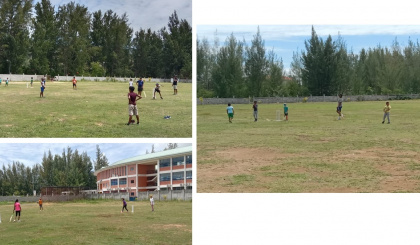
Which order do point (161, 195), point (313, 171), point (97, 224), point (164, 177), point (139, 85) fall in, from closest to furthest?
point (164, 177) < point (161, 195) < point (97, 224) < point (139, 85) < point (313, 171)

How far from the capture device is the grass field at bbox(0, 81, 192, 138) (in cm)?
814

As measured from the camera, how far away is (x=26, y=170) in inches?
278

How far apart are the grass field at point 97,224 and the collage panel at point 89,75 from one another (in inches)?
52.4

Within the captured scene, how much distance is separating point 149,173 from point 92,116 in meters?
2.84

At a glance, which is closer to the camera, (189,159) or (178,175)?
(189,159)

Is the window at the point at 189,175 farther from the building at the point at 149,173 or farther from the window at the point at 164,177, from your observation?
the window at the point at 164,177

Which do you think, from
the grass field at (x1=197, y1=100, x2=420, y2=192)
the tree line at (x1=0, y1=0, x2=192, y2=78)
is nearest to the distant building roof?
the tree line at (x1=0, y1=0, x2=192, y2=78)

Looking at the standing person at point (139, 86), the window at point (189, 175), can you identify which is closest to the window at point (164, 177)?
the window at point (189, 175)

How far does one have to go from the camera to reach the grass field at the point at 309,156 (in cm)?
1223

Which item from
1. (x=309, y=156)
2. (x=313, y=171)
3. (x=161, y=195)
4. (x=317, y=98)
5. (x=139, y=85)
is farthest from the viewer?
(x=317, y=98)

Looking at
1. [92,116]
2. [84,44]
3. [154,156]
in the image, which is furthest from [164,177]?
[84,44]

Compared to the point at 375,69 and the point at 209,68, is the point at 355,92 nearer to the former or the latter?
the point at 375,69

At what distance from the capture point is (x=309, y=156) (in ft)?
48.6

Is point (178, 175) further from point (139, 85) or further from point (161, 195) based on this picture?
point (139, 85)
